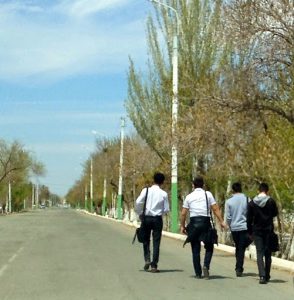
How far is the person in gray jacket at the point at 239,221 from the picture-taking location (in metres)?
13.7

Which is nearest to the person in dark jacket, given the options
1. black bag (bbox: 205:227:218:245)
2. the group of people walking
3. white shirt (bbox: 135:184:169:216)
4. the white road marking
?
the group of people walking

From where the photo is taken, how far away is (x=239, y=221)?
13.7 m

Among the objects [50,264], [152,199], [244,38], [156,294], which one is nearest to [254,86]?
[244,38]

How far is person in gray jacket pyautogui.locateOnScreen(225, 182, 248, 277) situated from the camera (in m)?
13.7

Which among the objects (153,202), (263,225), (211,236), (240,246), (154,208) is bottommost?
(240,246)

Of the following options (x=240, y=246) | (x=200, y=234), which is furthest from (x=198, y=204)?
(x=240, y=246)

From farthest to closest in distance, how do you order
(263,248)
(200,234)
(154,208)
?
(154,208) → (200,234) → (263,248)

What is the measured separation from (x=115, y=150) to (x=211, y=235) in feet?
189

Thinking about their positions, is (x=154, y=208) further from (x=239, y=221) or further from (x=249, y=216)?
(x=249, y=216)

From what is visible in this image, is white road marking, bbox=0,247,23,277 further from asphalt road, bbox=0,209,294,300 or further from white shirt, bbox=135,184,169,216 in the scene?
white shirt, bbox=135,184,169,216

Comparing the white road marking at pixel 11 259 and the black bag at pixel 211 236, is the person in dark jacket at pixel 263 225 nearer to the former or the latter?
the black bag at pixel 211 236

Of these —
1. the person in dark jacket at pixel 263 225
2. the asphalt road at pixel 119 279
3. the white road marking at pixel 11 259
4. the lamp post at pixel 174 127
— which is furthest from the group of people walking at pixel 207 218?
the lamp post at pixel 174 127

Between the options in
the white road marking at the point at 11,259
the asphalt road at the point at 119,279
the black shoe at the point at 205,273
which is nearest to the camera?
the asphalt road at the point at 119,279

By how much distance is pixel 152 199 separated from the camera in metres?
13.7
